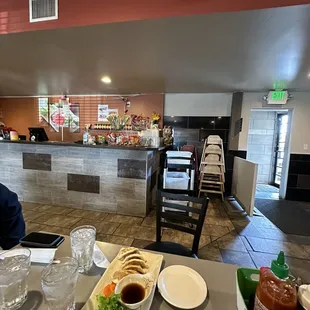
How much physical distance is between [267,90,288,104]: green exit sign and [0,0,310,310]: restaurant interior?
21 mm

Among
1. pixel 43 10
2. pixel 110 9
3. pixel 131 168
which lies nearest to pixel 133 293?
pixel 110 9

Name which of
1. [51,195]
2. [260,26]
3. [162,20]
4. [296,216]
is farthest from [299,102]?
[51,195]

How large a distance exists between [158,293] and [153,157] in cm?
A: 266

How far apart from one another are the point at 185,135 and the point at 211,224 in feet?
7.42

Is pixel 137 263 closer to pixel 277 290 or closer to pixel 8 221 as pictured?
pixel 277 290

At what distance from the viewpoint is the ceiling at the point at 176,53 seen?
169 cm

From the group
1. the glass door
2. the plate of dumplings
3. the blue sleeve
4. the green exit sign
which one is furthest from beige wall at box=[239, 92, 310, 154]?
the blue sleeve

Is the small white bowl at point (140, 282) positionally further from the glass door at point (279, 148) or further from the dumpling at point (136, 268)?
the glass door at point (279, 148)

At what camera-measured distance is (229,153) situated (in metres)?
4.46

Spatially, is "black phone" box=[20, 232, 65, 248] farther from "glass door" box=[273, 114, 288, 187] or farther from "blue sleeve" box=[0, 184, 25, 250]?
"glass door" box=[273, 114, 288, 187]

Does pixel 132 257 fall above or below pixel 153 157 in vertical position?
below

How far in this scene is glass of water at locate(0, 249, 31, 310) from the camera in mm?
646

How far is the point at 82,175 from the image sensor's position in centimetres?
325

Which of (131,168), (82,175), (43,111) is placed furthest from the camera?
(43,111)
